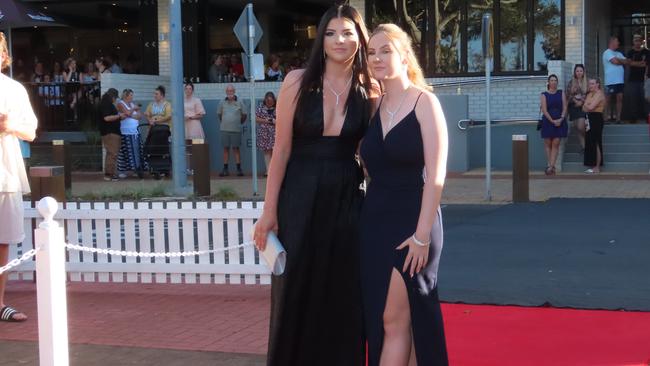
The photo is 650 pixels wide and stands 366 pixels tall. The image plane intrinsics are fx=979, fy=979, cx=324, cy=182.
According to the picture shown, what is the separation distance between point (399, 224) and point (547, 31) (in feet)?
57.0

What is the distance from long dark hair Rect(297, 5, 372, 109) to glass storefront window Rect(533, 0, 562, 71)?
54.5 feet

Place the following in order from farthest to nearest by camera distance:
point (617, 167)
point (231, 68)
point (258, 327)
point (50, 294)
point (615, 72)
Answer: point (231, 68)
point (615, 72)
point (617, 167)
point (258, 327)
point (50, 294)

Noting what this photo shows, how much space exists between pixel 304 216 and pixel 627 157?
15.0m

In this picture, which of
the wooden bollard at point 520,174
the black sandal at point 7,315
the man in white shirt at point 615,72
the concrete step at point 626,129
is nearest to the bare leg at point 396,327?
the black sandal at point 7,315

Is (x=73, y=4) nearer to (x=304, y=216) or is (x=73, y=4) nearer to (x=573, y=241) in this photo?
(x=573, y=241)

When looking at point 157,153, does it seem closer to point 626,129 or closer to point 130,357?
point 626,129

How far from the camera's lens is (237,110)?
19875 millimetres

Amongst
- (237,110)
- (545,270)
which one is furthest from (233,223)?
(237,110)

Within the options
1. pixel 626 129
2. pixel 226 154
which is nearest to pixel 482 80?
pixel 626 129

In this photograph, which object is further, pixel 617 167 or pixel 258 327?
pixel 617 167

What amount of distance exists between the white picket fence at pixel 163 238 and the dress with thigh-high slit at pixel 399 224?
3205mm

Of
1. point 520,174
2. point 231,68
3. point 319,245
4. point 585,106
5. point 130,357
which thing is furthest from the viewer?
point 231,68

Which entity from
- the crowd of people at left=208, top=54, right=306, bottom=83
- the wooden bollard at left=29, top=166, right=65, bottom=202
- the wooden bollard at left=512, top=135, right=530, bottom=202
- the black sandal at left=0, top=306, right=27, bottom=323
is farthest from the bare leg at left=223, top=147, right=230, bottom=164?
the black sandal at left=0, top=306, right=27, bottom=323

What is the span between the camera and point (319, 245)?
4.66 m
